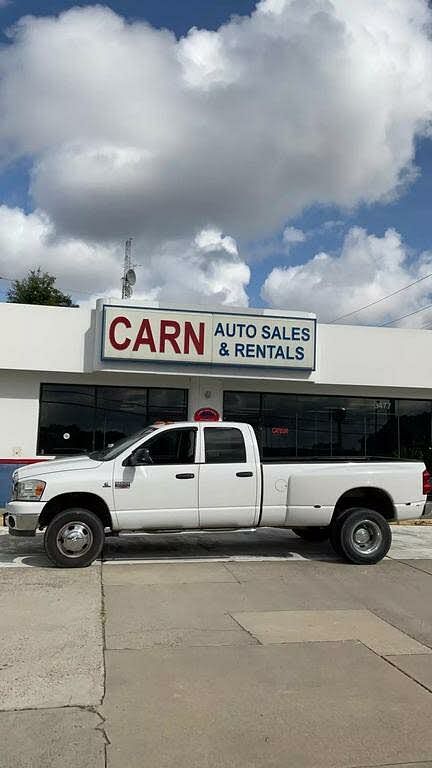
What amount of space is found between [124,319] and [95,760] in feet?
41.4

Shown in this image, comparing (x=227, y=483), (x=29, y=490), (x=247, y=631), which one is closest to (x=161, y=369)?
(x=227, y=483)

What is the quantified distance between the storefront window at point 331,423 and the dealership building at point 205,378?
0.03 m

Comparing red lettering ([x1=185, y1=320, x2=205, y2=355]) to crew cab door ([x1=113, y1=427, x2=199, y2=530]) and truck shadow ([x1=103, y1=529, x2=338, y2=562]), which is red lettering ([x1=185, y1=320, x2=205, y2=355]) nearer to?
truck shadow ([x1=103, y1=529, x2=338, y2=562])

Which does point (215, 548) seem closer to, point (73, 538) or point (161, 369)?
point (73, 538)

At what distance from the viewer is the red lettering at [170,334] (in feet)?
53.1

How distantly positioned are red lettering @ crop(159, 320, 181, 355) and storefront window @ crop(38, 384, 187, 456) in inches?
67.4

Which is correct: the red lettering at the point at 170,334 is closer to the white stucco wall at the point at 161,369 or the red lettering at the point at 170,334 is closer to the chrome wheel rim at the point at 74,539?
the white stucco wall at the point at 161,369

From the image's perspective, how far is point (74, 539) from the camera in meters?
9.21

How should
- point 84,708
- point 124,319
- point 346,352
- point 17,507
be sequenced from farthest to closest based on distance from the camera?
point 346,352 < point 124,319 < point 17,507 < point 84,708

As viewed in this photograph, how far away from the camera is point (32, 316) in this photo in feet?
52.9

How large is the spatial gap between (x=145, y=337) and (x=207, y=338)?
4.83 feet

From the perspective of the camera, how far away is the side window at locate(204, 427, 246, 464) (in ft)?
32.9

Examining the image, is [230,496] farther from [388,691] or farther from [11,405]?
[11,405]

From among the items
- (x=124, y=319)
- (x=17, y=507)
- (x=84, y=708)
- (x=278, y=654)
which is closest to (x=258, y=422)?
(x=124, y=319)
